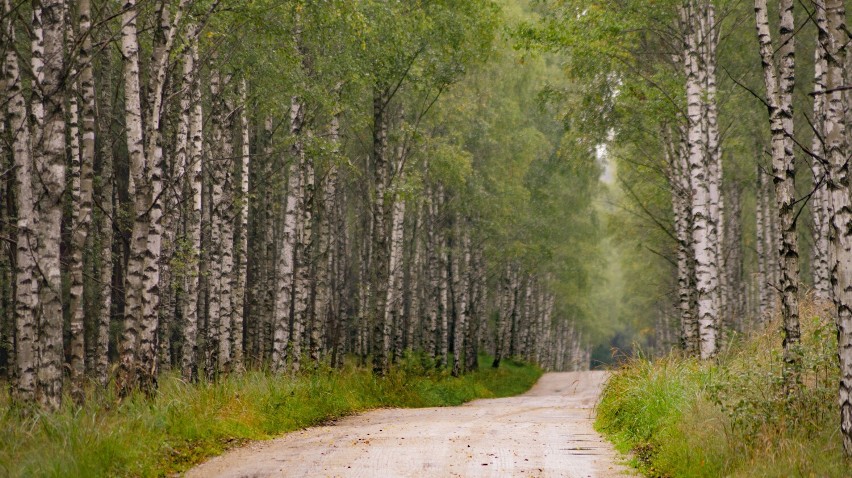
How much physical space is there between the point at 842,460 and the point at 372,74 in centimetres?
1235

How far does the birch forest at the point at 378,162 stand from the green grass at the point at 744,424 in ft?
0.84

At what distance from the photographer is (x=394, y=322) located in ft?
76.3

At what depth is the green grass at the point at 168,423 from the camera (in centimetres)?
631

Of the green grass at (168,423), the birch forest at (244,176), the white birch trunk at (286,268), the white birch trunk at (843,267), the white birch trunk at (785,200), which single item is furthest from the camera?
the white birch trunk at (286,268)

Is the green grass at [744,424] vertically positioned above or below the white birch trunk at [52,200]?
below

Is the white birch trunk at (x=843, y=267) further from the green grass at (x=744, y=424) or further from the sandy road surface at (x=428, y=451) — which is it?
the sandy road surface at (x=428, y=451)

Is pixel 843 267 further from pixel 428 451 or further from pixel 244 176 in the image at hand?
pixel 244 176

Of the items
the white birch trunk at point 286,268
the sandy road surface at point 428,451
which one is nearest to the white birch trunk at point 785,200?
the sandy road surface at point 428,451

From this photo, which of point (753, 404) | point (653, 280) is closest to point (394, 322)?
point (753, 404)

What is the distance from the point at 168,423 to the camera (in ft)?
26.0

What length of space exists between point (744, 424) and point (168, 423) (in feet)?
20.9

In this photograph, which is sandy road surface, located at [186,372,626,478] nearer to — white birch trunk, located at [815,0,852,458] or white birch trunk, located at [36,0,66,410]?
white birch trunk, located at [36,0,66,410]

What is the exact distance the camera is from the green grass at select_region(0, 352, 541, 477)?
20.7 ft

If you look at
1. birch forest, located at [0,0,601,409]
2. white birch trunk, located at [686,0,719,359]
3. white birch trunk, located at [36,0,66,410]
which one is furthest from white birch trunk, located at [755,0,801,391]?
white birch trunk, located at [36,0,66,410]
